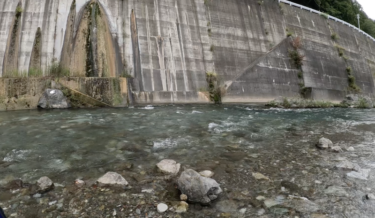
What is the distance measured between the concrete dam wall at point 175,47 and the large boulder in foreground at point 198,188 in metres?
9.14

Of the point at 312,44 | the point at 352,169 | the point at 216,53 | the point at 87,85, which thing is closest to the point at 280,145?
the point at 352,169

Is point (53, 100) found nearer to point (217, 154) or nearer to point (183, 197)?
point (217, 154)

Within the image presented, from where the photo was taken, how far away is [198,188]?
2975 millimetres

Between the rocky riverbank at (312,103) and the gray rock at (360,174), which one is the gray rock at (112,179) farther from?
the rocky riverbank at (312,103)

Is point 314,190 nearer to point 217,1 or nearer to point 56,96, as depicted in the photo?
point 56,96

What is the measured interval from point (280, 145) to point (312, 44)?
17.9m

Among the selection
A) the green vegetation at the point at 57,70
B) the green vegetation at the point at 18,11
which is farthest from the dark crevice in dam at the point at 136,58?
the green vegetation at the point at 18,11

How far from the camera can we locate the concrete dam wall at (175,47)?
11852 millimetres

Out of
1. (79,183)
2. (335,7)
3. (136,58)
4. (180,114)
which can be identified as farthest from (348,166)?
(335,7)

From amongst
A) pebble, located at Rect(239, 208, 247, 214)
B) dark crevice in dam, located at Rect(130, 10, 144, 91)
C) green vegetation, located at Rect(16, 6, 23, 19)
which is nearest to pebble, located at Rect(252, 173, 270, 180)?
pebble, located at Rect(239, 208, 247, 214)

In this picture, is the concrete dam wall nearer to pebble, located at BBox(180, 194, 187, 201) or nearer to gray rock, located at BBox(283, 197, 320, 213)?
pebble, located at BBox(180, 194, 187, 201)

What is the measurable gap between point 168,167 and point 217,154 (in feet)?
3.97

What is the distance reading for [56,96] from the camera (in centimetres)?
1033

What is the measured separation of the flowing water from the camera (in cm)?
314
